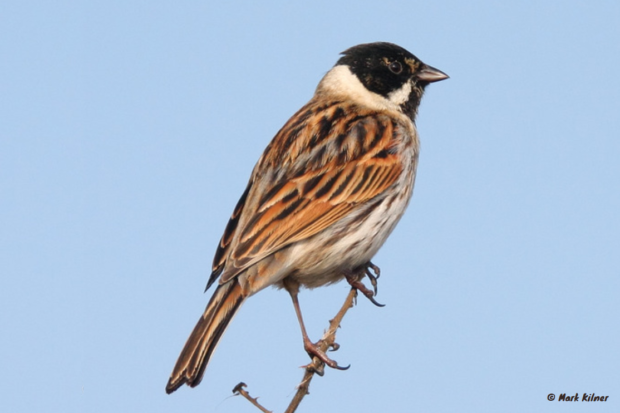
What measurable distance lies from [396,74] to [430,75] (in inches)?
11.8

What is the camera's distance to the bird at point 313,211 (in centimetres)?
491

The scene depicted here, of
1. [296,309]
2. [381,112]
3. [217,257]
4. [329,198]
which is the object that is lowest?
[296,309]

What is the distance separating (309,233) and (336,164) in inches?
27.0

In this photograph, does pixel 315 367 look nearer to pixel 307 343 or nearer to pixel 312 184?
pixel 307 343

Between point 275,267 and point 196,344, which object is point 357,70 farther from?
point 196,344

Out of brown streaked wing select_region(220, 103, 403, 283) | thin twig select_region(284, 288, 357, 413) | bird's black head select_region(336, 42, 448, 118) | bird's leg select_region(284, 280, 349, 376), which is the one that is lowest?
bird's leg select_region(284, 280, 349, 376)

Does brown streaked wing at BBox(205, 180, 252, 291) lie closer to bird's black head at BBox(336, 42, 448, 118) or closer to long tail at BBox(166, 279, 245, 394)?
long tail at BBox(166, 279, 245, 394)

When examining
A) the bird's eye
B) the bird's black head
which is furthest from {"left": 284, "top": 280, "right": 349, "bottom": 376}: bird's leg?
the bird's eye

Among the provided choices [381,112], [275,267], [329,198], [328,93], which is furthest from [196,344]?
[328,93]

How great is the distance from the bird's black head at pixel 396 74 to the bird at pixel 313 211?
242 mm

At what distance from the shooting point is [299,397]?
148 inches

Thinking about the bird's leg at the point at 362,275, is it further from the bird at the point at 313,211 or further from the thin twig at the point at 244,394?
the thin twig at the point at 244,394

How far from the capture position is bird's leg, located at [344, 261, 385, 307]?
5.59 metres

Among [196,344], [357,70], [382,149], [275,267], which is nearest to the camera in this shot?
[196,344]
